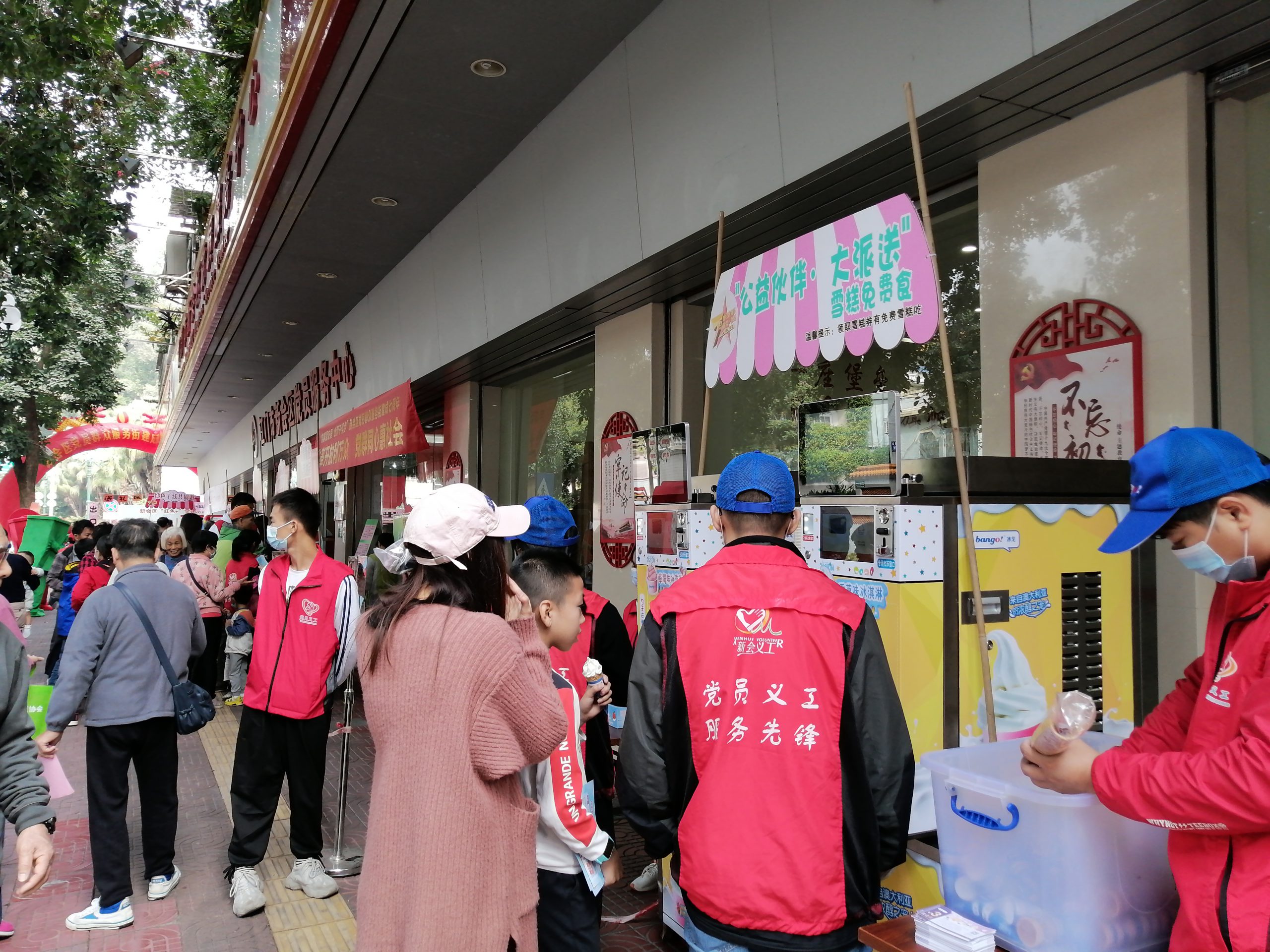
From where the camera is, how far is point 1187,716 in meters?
1.75

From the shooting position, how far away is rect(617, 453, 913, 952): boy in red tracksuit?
203cm

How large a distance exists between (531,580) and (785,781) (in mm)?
922

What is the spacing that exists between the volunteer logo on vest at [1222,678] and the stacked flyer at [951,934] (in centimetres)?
64

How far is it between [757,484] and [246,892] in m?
3.20

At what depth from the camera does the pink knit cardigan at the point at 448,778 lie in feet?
5.95

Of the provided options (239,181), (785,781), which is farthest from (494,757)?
(239,181)

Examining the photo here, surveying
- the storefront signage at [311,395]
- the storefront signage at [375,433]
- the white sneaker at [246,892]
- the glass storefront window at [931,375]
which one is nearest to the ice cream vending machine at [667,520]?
the glass storefront window at [931,375]

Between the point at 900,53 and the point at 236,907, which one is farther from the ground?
the point at 900,53

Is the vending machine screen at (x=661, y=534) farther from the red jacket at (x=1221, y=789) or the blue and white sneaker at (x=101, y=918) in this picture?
the blue and white sneaker at (x=101, y=918)

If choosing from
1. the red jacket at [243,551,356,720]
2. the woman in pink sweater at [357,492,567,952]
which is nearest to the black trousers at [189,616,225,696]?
the red jacket at [243,551,356,720]

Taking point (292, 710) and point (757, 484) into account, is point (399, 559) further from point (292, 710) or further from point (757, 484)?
point (292, 710)

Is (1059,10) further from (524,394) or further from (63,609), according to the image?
(63,609)

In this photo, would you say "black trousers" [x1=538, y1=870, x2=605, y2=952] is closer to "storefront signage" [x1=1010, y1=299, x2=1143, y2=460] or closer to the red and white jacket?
the red and white jacket

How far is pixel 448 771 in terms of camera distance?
5.97 feet
